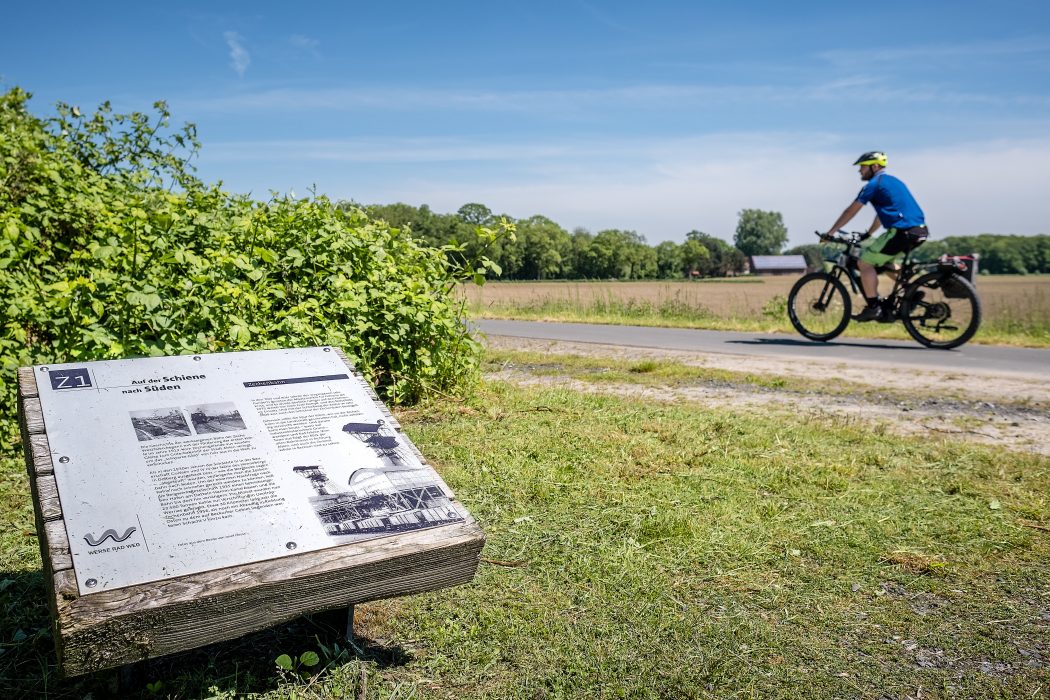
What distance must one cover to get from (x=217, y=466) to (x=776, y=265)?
81.0 metres

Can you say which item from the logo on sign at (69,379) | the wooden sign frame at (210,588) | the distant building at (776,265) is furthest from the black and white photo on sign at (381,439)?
the distant building at (776,265)

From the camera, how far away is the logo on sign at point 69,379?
270 cm

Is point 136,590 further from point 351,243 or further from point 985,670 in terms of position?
point 351,243

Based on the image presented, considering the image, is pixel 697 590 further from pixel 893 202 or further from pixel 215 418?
pixel 893 202

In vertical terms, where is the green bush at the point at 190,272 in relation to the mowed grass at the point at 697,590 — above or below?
above

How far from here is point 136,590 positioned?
6.84 feet

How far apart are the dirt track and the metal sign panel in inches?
181

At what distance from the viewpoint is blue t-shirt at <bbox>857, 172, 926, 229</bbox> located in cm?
1051

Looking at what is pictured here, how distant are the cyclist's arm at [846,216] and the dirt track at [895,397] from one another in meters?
2.49

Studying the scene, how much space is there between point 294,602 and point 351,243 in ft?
13.5

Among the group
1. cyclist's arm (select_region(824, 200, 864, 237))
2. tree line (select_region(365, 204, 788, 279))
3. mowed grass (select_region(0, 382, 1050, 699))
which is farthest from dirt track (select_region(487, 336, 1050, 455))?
tree line (select_region(365, 204, 788, 279))

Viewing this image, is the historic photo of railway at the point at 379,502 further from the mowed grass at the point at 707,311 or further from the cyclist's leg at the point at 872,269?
the cyclist's leg at the point at 872,269

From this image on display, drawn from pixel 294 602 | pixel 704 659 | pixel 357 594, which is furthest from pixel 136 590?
pixel 704 659

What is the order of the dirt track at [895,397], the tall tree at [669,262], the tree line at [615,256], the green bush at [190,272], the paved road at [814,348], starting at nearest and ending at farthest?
the green bush at [190,272], the dirt track at [895,397], the paved road at [814,348], the tree line at [615,256], the tall tree at [669,262]
